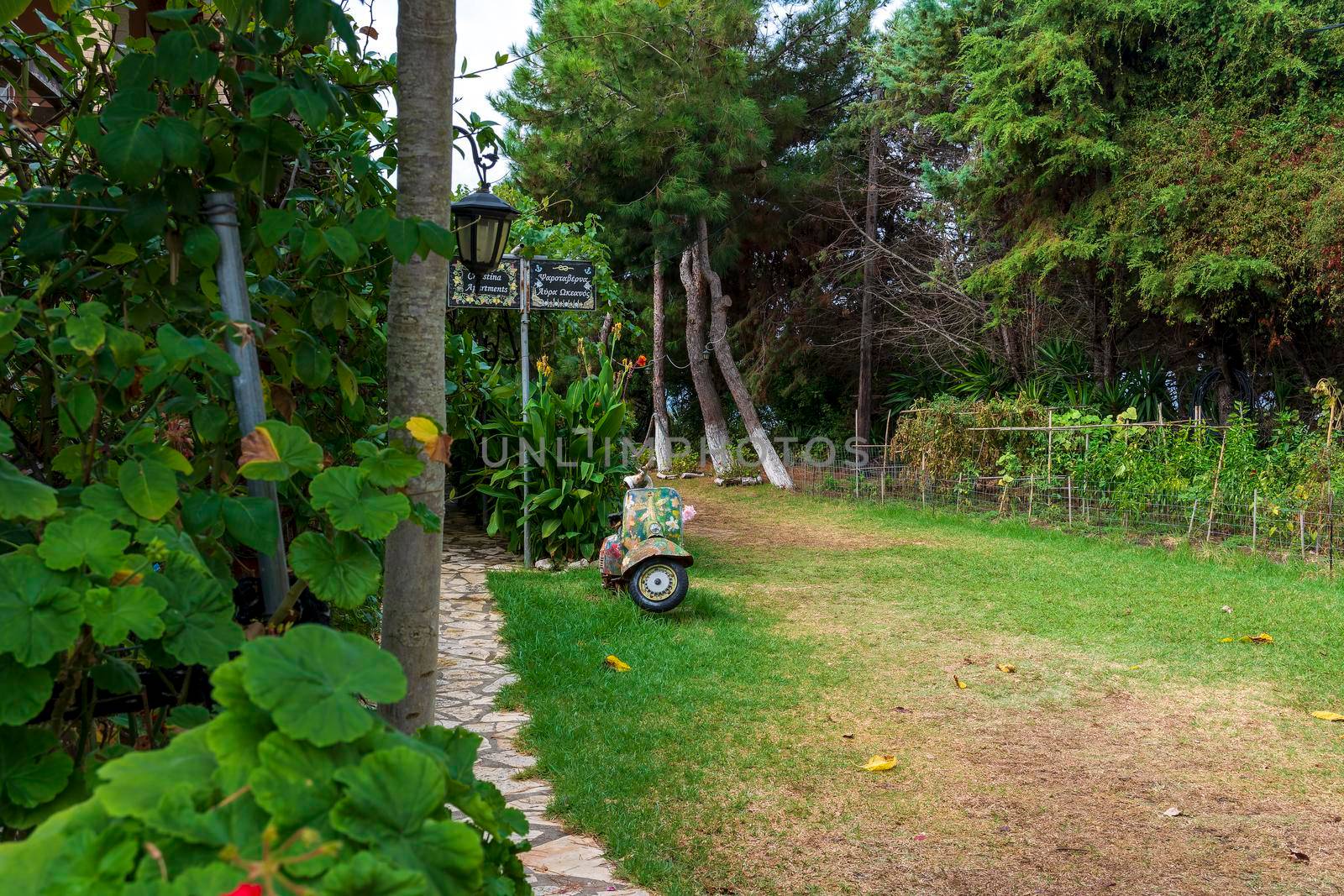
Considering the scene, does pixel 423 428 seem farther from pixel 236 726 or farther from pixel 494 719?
pixel 494 719

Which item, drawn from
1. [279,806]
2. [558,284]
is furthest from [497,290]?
[279,806]

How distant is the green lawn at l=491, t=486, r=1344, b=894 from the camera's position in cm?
307

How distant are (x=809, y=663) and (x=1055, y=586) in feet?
9.51

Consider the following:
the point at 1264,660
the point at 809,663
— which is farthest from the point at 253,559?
the point at 1264,660

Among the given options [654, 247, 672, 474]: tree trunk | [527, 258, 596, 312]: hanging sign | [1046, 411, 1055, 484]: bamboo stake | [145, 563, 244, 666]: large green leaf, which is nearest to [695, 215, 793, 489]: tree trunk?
[654, 247, 672, 474]: tree trunk

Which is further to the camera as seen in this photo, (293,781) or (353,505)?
(353,505)

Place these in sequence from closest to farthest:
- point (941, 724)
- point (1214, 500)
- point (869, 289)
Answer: point (941, 724) → point (1214, 500) → point (869, 289)

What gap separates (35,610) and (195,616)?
0.63 feet

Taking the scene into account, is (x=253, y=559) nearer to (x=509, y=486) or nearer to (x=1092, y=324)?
(x=509, y=486)

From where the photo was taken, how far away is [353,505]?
125cm

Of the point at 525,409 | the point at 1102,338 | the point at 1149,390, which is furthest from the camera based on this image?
the point at 1102,338

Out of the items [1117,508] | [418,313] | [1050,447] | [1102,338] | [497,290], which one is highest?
[1102,338]

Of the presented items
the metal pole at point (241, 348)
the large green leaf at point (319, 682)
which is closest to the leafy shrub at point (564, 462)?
the metal pole at point (241, 348)

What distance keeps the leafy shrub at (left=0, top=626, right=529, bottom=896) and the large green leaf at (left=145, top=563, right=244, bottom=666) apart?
13.0 inches
